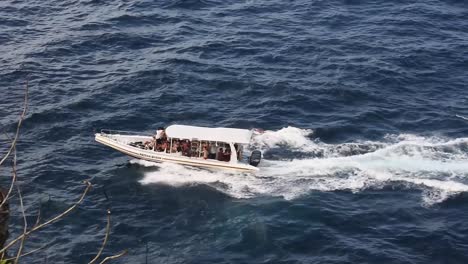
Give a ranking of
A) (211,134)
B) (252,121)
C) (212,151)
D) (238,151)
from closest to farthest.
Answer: (211,134) → (238,151) → (212,151) → (252,121)

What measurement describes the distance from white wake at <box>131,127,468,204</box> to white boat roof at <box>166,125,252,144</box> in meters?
2.93

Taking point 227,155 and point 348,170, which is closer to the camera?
point 348,170

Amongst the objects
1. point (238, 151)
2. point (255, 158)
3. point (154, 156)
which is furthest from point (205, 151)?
point (154, 156)

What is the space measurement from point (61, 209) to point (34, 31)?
37564mm

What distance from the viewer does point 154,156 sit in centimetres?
5094

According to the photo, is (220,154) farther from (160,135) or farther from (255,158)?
(160,135)

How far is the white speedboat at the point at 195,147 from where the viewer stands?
161 feet

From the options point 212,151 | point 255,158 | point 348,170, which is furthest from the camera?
point 212,151

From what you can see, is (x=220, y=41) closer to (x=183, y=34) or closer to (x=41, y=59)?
(x=183, y=34)

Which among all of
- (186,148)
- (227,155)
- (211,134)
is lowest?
(227,155)

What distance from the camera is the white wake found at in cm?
4706

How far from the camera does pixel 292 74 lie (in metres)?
64.7

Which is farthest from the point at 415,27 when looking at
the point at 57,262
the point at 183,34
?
the point at 57,262

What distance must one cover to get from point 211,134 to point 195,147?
90.2 inches
